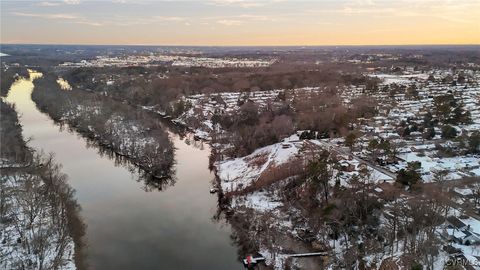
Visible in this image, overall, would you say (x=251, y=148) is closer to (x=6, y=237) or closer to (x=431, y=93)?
(x=6, y=237)

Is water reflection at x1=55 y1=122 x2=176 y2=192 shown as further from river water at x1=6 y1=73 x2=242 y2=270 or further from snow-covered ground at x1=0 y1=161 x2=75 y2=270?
snow-covered ground at x1=0 y1=161 x2=75 y2=270

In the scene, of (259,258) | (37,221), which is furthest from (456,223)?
(37,221)

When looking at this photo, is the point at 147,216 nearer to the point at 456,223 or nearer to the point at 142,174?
the point at 142,174

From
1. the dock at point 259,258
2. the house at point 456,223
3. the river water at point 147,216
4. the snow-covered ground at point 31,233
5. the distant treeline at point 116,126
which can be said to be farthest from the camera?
the distant treeline at point 116,126

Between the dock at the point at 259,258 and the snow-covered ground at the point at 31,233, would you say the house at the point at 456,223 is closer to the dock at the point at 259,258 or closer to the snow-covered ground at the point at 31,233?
the dock at the point at 259,258

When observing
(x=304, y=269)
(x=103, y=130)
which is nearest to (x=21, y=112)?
(x=103, y=130)

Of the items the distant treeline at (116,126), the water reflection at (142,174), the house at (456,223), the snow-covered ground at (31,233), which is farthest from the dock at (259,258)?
the distant treeline at (116,126)
